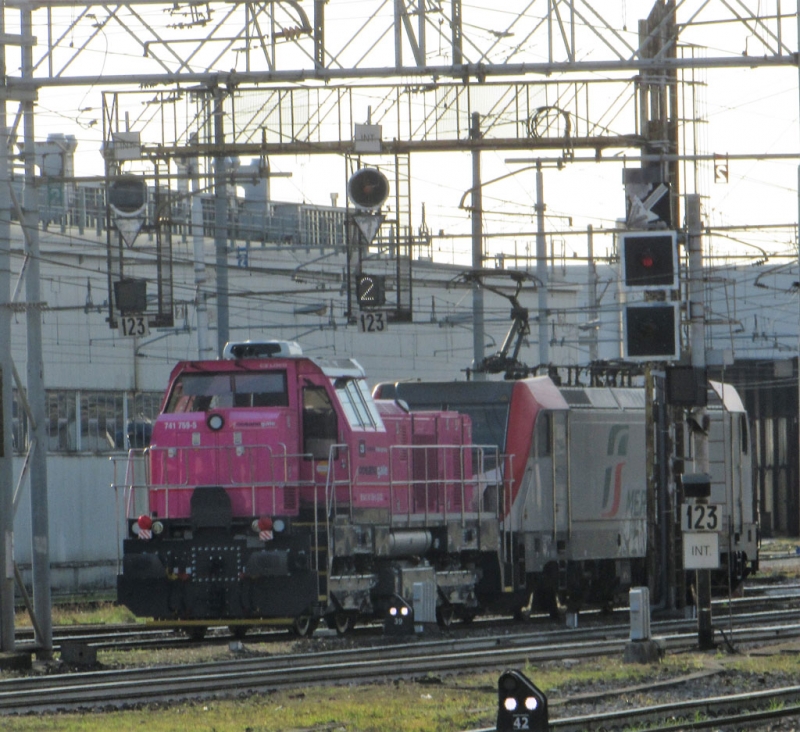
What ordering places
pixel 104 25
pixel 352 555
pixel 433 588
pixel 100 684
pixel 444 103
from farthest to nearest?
pixel 444 103 < pixel 433 588 < pixel 352 555 < pixel 104 25 < pixel 100 684

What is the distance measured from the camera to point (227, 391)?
2039 centimetres

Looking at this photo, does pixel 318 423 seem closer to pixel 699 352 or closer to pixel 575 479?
pixel 699 352

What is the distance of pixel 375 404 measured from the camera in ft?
71.5

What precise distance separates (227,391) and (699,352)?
5.97m

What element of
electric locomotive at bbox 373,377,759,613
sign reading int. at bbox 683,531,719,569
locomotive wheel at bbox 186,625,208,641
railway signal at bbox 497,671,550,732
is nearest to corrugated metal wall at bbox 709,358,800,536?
electric locomotive at bbox 373,377,759,613

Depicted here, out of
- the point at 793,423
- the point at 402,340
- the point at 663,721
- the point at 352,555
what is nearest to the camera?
the point at 663,721

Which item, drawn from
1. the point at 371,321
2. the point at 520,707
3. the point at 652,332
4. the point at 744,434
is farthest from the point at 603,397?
the point at 520,707

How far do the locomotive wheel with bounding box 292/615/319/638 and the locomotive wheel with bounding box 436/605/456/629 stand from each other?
220 cm

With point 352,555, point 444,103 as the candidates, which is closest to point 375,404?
point 352,555

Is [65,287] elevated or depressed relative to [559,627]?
elevated

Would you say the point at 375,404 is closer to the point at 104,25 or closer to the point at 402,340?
the point at 104,25

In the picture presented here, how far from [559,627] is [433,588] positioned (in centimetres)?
307

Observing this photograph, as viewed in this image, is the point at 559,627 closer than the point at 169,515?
No

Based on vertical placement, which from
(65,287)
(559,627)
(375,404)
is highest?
(65,287)
